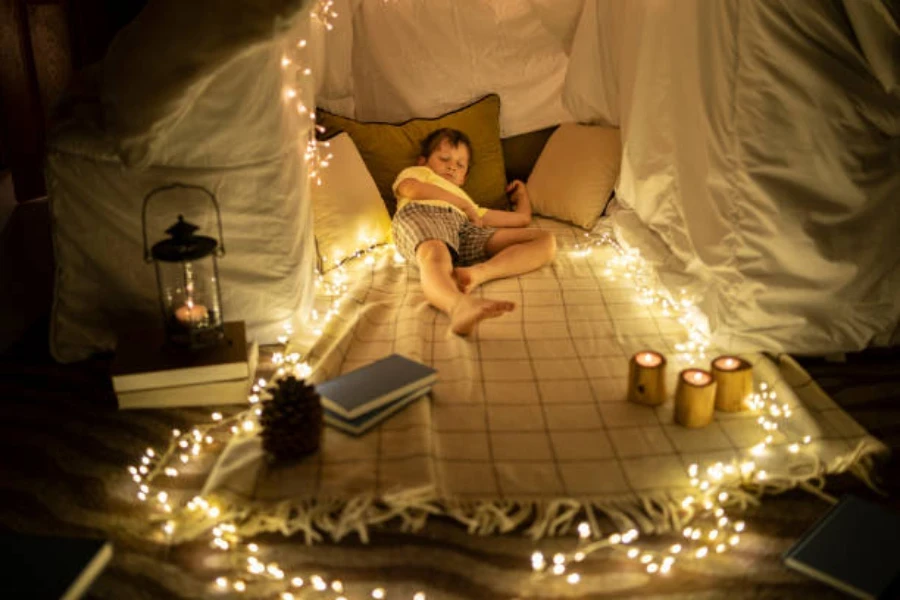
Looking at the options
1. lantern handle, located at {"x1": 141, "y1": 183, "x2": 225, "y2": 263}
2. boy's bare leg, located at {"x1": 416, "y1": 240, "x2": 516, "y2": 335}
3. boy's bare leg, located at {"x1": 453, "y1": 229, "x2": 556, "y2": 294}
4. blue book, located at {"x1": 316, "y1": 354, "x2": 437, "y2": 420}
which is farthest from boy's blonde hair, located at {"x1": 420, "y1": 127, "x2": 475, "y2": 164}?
blue book, located at {"x1": 316, "y1": 354, "x2": 437, "y2": 420}

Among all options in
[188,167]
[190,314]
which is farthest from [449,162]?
[190,314]

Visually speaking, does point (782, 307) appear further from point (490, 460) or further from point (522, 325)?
point (490, 460)

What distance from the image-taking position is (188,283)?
218 centimetres

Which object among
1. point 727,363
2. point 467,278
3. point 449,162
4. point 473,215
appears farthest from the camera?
point 449,162

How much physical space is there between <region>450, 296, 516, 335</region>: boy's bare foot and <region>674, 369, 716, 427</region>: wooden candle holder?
0.56 m

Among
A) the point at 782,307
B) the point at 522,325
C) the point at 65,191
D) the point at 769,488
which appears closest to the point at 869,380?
the point at 782,307

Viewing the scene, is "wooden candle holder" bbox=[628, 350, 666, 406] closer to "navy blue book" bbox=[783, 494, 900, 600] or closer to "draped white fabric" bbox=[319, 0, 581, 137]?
"navy blue book" bbox=[783, 494, 900, 600]

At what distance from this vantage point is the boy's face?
9.96 ft

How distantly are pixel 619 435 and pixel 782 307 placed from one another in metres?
0.63

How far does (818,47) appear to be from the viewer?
1.98 meters

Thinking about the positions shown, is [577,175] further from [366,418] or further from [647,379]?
[366,418]

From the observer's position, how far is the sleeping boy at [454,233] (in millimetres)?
2518

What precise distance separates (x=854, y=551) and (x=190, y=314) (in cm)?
153

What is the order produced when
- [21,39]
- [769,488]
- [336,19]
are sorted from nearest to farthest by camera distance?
1. [769,488]
2. [21,39]
3. [336,19]
